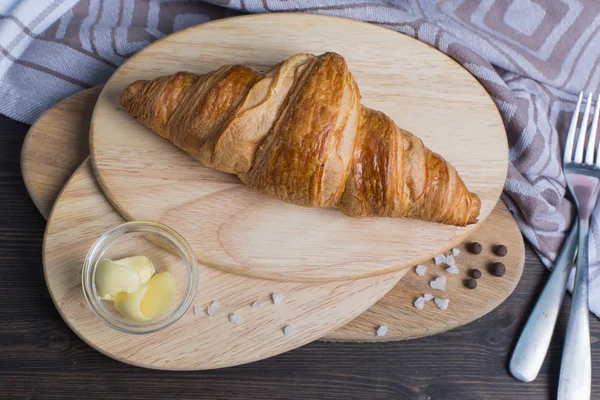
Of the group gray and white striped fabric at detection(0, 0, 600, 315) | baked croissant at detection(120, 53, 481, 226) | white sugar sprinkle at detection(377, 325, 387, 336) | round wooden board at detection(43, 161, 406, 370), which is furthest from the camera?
gray and white striped fabric at detection(0, 0, 600, 315)

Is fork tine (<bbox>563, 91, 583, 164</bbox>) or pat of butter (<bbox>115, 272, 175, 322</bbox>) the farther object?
fork tine (<bbox>563, 91, 583, 164</bbox>)

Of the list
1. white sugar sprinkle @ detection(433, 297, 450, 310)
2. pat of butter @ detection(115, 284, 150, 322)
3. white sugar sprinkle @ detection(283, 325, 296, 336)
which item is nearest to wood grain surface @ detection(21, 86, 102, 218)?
pat of butter @ detection(115, 284, 150, 322)

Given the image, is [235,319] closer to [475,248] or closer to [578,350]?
[475,248]

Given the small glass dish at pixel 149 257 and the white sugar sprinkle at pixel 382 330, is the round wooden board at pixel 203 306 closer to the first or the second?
the small glass dish at pixel 149 257

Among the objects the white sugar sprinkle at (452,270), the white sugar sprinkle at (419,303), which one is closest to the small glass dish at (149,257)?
A: the white sugar sprinkle at (419,303)

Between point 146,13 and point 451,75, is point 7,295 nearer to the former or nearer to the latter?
point 146,13

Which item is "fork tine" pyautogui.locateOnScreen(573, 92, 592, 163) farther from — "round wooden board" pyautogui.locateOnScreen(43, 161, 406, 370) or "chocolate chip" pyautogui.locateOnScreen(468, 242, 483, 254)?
"round wooden board" pyautogui.locateOnScreen(43, 161, 406, 370)
